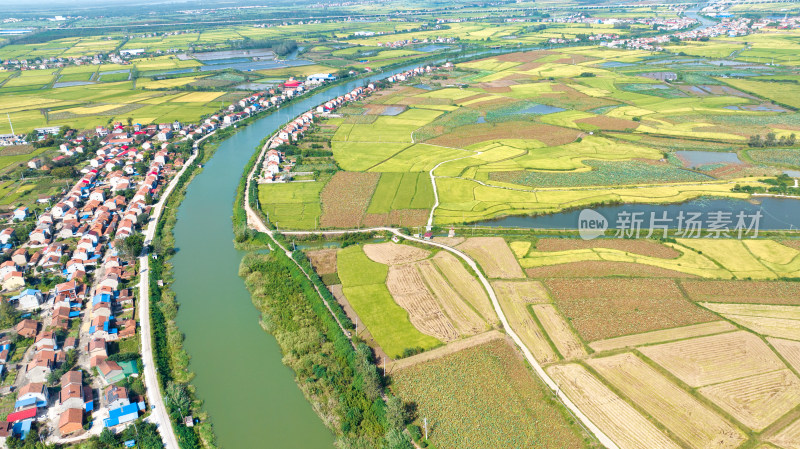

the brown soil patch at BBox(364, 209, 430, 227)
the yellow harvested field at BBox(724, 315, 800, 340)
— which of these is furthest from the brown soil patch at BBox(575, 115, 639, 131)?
the yellow harvested field at BBox(724, 315, 800, 340)

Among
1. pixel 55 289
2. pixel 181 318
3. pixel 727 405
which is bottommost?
pixel 727 405

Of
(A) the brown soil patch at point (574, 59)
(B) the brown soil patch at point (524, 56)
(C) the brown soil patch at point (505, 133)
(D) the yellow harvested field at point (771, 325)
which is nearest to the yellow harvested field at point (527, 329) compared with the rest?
(D) the yellow harvested field at point (771, 325)

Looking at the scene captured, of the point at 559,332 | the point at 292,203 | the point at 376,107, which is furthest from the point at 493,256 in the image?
the point at 376,107

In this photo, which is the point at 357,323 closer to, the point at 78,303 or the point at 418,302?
the point at 418,302

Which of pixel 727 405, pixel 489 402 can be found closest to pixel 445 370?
pixel 489 402

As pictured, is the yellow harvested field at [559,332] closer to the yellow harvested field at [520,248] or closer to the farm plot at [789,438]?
the yellow harvested field at [520,248]

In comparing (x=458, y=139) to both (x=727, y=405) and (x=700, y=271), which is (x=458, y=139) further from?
(x=727, y=405)
